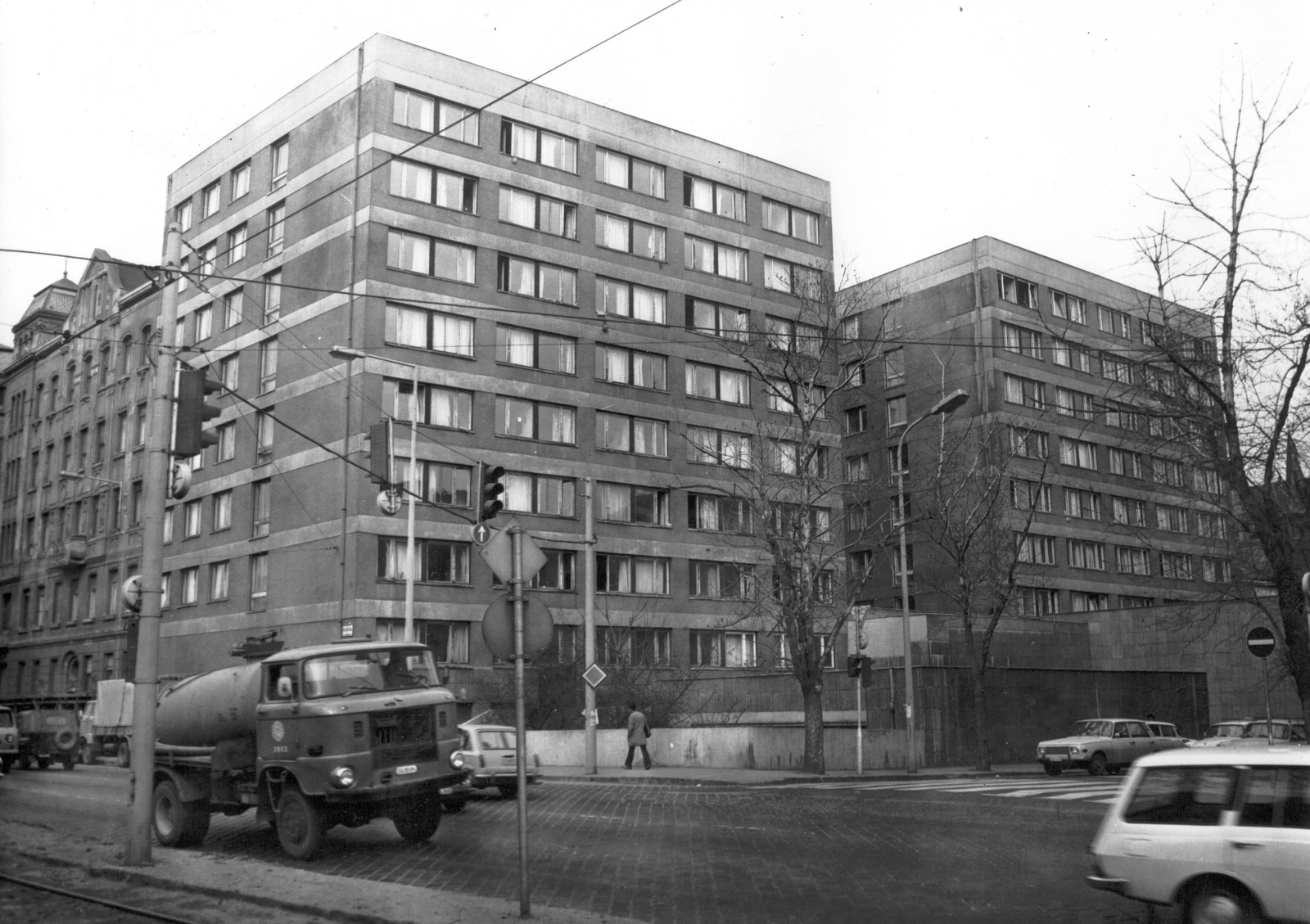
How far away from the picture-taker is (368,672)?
51.3 feet

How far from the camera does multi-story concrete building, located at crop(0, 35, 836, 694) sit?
159ft

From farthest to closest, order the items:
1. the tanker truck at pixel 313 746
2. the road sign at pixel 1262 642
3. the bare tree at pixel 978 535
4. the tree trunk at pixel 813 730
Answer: the bare tree at pixel 978 535 < the tree trunk at pixel 813 730 < the road sign at pixel 1262 642 < the tanker truck at pixel 313 746

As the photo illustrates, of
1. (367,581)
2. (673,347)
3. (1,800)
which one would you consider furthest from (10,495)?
(1,800)

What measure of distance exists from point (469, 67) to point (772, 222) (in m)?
17.1

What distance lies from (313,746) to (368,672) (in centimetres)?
120

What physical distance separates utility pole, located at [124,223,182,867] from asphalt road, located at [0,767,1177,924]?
1369 mm

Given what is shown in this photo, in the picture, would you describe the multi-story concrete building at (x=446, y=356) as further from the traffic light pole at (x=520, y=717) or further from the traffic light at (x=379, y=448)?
the traffic light pole at (x=520, y=717)

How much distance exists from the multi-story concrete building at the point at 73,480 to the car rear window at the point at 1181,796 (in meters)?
53.0

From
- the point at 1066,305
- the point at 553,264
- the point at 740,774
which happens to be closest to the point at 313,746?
the point at 740,774

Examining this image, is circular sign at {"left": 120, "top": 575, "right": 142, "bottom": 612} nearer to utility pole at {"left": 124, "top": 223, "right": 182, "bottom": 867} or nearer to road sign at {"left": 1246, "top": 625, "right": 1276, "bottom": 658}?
utility pole at {"left": 124, "top": 223, "right": 182, "bottom": 867}

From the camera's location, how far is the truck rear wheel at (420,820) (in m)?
15.3

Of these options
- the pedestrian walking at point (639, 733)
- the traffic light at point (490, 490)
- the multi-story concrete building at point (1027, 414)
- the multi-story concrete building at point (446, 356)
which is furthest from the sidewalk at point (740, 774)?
the multi-story concrete building at point (1027, 414)

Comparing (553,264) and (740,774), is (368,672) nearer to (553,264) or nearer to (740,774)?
(740,774)

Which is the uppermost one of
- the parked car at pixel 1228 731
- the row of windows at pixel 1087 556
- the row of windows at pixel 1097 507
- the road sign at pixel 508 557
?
the row of windows at pixel 1097 507
